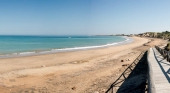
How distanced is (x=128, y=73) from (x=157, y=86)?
7.66m

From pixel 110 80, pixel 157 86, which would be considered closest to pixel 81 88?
pixel 110 80

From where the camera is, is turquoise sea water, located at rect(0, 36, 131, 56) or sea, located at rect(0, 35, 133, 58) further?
turquoise sea water, located at rect(0, 36, 131, 56)

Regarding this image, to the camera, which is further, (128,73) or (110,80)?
(128,73)

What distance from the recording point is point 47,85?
43.0ft

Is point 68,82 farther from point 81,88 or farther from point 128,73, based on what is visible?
point 128,73

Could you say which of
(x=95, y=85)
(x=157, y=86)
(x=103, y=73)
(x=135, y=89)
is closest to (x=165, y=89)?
(x=157, y=86)

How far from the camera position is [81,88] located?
39.7 feet

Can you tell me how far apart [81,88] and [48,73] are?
18.2ft

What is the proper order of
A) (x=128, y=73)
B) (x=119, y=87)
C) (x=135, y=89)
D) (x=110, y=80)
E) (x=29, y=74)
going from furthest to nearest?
1. (x=29, y=74)
2. (x=128, y=73)
3. (x=110, y=80)
4. (x=119, y=87)
5. (x=135, y=89)

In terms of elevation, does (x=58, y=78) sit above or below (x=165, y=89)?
below

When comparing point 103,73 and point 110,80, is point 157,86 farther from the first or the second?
point 103,73

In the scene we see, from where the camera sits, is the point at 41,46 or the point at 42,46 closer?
the point at 41,46

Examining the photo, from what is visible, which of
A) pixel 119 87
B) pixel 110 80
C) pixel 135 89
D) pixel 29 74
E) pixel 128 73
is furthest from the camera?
pixel 29 74

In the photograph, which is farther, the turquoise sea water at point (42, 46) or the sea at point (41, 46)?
the turquoise sea water at point (42, 46)
